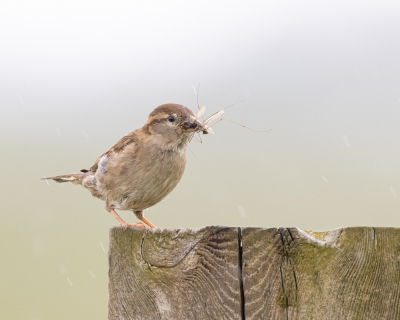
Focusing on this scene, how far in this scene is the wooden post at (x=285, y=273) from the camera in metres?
1.69

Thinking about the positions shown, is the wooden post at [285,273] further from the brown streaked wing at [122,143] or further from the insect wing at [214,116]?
the brown streaked wing at [122,143]

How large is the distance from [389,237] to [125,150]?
2547 millimetres

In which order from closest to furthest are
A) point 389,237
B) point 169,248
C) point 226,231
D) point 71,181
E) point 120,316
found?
point 389,237 → point 226,231 → point 169,248 → point 120,316 → point 71,181

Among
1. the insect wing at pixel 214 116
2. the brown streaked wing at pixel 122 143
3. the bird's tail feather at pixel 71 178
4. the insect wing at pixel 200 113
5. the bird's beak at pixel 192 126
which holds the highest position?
the insect wing at pixel 200 113

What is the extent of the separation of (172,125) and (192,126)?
216mm

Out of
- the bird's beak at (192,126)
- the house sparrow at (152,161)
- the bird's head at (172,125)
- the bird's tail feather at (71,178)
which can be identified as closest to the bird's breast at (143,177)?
the house sparrow at (152,161)

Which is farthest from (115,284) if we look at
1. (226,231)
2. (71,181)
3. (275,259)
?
(71,181)

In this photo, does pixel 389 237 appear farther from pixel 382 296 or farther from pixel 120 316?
pixel 120 316

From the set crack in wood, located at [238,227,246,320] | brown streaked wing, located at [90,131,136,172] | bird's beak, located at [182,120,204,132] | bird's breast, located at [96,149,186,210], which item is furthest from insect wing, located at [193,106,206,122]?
crack in wood, located at [238,227,246,320]

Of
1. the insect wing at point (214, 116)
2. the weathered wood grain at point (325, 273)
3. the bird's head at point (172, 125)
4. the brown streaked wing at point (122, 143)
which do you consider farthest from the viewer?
the brown streaked wing at point (122, 143)

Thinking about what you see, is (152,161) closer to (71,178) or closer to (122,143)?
(122,143)

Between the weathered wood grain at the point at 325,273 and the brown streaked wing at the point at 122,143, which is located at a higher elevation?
the weathered wood grain at the point at 325,273

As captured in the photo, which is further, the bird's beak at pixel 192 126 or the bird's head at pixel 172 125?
the bird's head at pixel 172 125

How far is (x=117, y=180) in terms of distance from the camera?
367 centimetres
